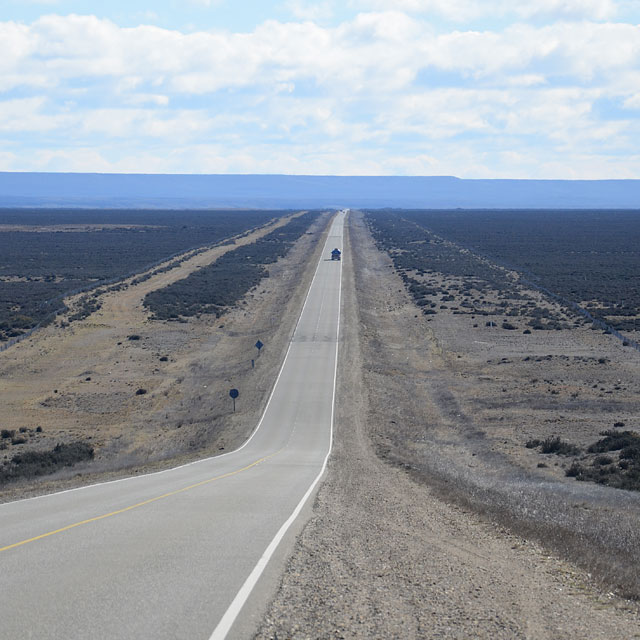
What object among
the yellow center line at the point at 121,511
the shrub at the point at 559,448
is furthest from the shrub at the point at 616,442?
the yellow center line at the point at 121,511

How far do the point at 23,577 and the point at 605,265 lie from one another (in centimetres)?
→ 10003

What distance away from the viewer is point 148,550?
11336mm

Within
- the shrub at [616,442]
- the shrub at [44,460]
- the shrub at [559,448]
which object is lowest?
the shrub at [44,460]

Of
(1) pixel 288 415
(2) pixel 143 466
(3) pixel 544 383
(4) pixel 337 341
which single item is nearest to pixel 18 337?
(4) pixel 337 341

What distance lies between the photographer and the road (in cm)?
843

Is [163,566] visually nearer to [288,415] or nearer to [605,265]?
[288,415]

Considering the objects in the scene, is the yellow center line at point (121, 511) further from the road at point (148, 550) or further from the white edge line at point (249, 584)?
the white edge line at point (249, 584)

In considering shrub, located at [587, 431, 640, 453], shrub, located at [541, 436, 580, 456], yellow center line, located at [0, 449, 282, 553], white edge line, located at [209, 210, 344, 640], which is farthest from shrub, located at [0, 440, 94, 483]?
shrub, located at [587, 431, 640, 453]

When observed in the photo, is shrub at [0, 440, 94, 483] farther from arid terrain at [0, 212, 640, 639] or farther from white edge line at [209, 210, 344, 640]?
white edge line at [209, 210, 344, 640]

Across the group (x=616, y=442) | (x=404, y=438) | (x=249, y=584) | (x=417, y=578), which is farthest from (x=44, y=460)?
(x=616, y=442)

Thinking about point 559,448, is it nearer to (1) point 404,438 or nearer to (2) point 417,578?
(1) point 404,438

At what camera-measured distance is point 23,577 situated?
32.1 feet

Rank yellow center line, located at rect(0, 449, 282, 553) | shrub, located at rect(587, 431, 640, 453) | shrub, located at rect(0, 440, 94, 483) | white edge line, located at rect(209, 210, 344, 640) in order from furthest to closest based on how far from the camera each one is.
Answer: shrub, located at rect(587, 431, 640, 453), shrub, located at rect(0, 440, 94, 483), yellow center line, located at rect(0, 449, 282, 553), white edge line, located at rect(209, 210, 344, 640)

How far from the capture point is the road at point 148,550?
843cm
